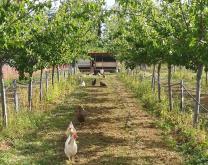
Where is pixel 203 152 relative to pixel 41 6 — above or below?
below

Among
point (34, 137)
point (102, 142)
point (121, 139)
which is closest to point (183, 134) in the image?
point (121, 139)

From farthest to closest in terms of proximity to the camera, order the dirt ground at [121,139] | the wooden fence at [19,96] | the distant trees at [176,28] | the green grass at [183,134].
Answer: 1. the wooden fence at [19,96]
2. the dirt ground at [121,139]
3. the green grass at [183,134]
4. the distant trees at [176,28]

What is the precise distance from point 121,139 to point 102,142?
0.64 metres

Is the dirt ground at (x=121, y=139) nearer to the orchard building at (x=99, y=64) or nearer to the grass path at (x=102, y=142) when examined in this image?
the grass path at (x=102, y=142)

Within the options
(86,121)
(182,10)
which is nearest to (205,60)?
(182,10)

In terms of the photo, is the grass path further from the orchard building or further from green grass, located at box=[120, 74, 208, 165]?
the orchard building

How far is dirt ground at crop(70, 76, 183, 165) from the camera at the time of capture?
998 cm

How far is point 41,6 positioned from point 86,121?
680 cm

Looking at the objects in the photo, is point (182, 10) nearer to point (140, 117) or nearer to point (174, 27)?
point (174, 27)

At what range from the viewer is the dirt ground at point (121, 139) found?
9.98 metres

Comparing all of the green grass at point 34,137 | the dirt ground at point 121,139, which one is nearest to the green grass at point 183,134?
the dirt ground at point 121,139

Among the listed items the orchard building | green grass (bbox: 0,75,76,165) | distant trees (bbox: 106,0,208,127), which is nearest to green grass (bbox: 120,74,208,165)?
distant trees (bbox: 106,0,208,127)

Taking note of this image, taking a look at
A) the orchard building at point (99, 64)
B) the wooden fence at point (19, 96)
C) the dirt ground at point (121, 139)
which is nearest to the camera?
the dirt ground at point (121, 139)

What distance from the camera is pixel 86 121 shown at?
49.3 feet
